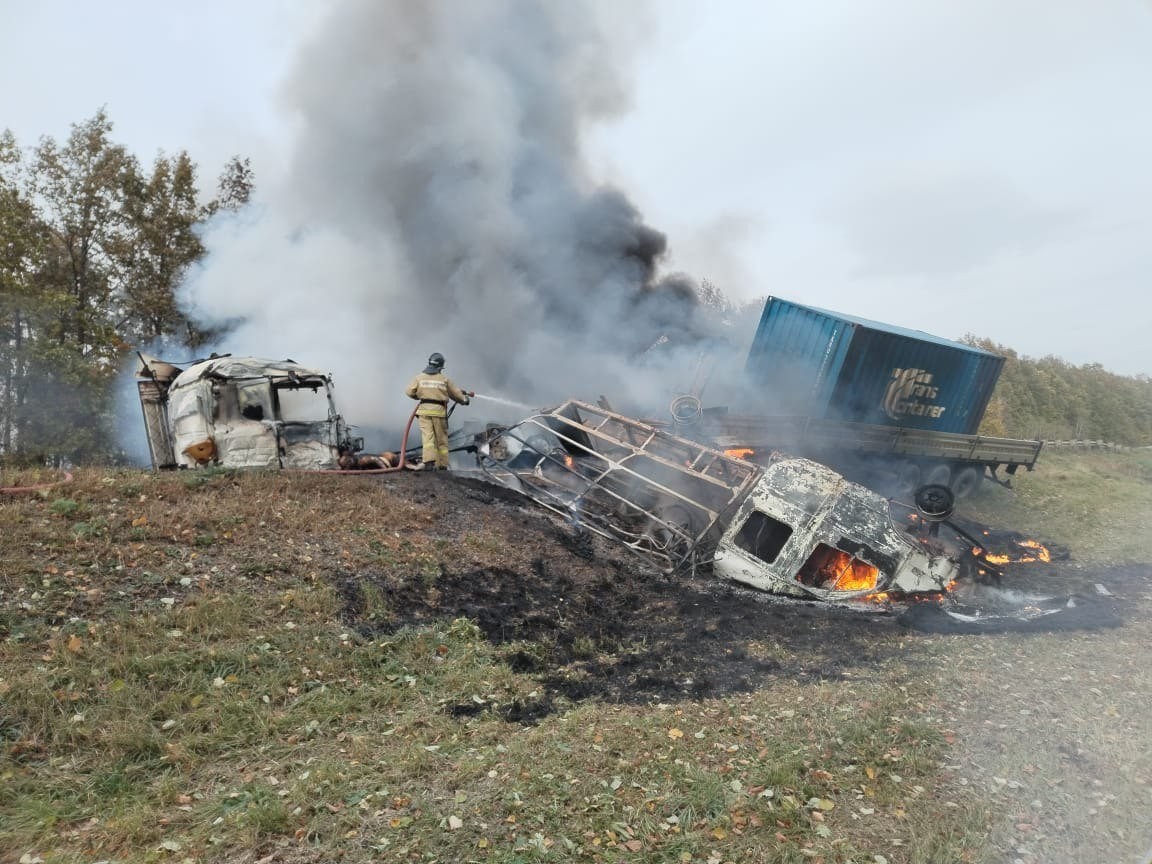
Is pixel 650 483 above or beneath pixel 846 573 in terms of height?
above

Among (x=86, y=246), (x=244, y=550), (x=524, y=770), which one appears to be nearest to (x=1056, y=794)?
(x=524, y=770)

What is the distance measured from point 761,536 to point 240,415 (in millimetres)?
7304

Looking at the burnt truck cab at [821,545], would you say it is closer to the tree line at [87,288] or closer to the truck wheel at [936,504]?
the truck wheel at [936,504]

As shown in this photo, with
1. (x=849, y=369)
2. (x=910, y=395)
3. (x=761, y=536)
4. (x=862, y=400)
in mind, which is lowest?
(x=761, y=536)

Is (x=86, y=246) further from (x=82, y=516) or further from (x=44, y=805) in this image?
(x=44, y=805)

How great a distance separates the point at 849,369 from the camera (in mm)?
12367

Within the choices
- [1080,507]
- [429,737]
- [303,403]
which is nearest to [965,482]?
[1080,507]

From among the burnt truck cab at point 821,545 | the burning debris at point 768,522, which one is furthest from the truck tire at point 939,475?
the burnt truck cab at point 821,545

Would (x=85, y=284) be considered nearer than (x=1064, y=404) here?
Yes

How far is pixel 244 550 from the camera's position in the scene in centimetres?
657

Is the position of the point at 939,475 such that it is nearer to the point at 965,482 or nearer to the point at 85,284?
the point at 965,482

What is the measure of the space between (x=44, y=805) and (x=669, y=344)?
12.1 metres

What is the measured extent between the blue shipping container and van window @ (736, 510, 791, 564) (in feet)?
15.7

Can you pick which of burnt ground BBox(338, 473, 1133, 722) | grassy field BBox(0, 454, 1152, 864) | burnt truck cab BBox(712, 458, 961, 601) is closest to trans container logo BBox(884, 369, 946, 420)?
burnt ground BBox(338, 473, 1133, 722)
